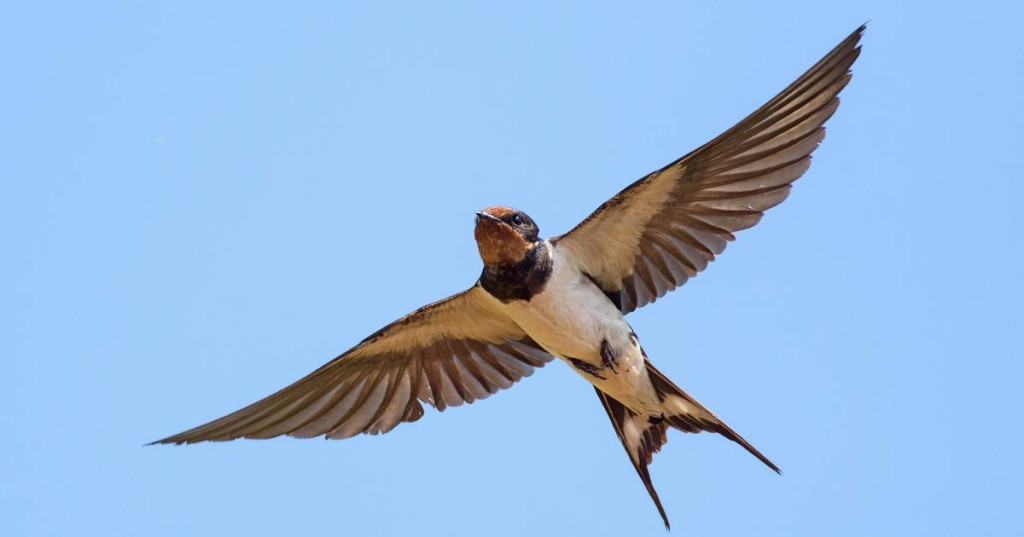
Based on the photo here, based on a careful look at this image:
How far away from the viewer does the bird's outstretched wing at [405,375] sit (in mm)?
8008

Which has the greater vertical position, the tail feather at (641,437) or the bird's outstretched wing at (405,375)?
the bird's outstretched wing at (405,375)

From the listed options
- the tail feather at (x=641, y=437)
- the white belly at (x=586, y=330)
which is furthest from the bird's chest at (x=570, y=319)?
the tail feather at (x=641, y=437)

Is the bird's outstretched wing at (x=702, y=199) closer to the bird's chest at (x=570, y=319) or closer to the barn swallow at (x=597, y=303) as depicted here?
the barn swallow at (x=597, y=303)

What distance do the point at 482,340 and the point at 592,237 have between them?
36.0 inches

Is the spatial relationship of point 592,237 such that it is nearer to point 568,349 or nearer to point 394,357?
point 568,349

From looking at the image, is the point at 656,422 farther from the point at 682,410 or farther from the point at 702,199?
the point at 702,199

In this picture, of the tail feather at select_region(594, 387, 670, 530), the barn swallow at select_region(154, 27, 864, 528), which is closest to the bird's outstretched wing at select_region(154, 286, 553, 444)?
the barn swallow at select_region(154, 27, 864, 528)

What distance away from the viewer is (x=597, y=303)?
753 cm

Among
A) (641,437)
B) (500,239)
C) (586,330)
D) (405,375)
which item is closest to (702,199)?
(586,330)

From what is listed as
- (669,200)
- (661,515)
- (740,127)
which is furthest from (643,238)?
(661,515)

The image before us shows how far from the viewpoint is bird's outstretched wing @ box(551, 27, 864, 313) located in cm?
705

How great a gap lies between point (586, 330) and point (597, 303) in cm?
21

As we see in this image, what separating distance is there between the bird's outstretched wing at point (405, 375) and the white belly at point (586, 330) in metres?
0.52

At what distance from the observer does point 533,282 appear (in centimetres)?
739
